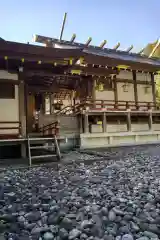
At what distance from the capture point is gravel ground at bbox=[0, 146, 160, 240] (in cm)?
239

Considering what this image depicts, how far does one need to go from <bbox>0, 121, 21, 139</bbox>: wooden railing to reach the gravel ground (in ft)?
10.1

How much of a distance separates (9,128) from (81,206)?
18.3 ft

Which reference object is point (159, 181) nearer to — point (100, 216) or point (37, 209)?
point (100, 216)

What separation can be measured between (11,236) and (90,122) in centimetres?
1102

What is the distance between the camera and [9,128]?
7855mm

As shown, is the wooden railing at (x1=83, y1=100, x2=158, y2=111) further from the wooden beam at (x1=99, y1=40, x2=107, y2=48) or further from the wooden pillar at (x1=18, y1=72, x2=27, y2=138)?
the wooden beam at (x1=99, y1=40, x2=107, y2=48)

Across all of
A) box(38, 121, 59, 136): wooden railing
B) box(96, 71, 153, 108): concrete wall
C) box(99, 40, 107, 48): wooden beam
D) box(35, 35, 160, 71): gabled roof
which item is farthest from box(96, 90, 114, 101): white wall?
box(99, 40, 107, 48): wooden beam

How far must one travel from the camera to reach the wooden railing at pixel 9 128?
26.0 feet

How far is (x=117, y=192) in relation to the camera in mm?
3742

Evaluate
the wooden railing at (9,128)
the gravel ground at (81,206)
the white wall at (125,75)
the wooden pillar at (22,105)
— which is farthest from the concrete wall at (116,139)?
the gravel ground at (81,206)

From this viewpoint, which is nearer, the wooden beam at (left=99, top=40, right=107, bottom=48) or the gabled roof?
the gabled roof

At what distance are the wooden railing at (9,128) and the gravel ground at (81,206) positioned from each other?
309 centimetres

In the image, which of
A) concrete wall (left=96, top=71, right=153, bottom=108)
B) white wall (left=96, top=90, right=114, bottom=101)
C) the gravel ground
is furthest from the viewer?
concrete wall (left=96, top=71, right=153, bottom=108)

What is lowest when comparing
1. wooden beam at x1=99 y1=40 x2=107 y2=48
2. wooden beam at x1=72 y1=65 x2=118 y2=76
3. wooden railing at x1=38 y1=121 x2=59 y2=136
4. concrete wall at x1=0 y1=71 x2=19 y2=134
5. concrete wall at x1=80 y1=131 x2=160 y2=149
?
concrete wall at x1=80 y1=131 x2=160 y2=149
